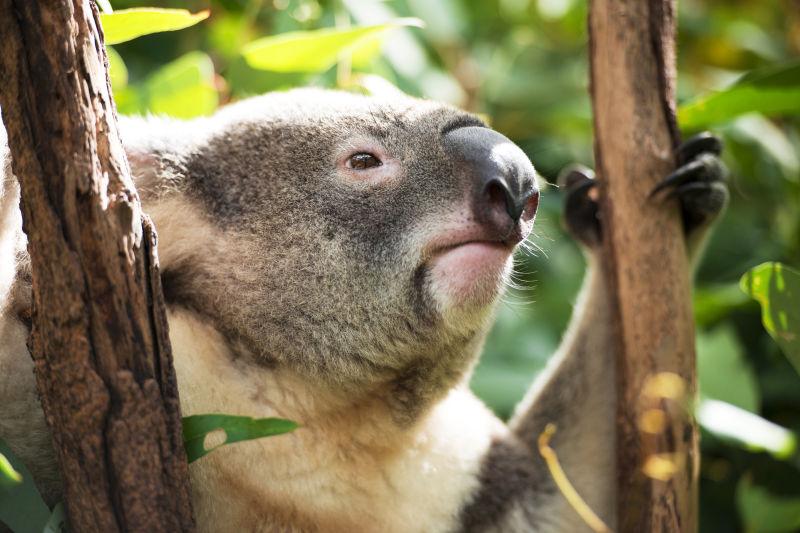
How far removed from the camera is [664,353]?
2586 mm

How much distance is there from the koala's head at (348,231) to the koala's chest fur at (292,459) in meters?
0.08

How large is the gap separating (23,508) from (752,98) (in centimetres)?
241

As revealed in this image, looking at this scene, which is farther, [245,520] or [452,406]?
[452,406]

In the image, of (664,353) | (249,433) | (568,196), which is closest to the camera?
(249,433)

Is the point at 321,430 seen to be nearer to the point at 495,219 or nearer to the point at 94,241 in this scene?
the point at 495,219

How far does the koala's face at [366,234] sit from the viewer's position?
2.25 metres

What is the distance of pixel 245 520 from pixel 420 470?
548mm

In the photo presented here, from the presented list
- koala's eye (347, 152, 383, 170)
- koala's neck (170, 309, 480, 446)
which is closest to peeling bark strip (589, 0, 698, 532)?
koala's neck (170, 309, 480, 446)

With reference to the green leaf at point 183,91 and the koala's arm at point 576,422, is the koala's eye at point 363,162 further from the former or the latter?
the green leaf at point 183,91

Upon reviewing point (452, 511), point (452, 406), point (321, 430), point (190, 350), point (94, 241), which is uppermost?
point (94, 241)

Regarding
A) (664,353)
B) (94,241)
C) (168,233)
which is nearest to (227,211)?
(168,233)

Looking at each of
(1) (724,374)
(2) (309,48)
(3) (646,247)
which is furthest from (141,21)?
(1) (724,374)

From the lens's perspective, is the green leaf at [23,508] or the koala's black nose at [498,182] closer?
the green leaf at [23,508]

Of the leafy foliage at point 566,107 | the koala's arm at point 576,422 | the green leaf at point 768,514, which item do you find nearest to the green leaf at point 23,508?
the koala's arm at point 576,422
